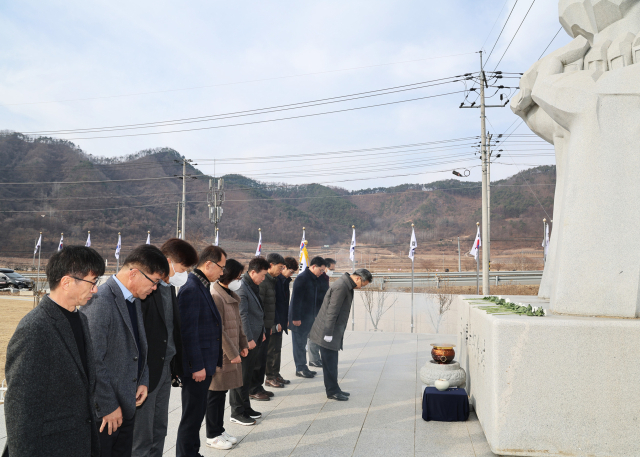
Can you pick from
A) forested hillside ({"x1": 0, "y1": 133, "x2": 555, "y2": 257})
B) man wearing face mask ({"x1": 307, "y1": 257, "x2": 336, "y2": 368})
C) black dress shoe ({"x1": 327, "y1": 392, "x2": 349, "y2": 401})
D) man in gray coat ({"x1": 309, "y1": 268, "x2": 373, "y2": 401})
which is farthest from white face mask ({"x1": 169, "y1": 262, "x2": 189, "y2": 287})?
forested hillside ({"x1": 0, "y1": 133, "x2": 555, "y2": 257})

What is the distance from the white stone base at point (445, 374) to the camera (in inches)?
228

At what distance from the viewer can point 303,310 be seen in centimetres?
809

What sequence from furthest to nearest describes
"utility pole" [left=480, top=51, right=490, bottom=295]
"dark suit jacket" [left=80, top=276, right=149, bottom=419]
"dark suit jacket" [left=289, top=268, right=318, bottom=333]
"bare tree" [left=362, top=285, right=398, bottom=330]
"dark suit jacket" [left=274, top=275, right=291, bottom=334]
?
"bare tree" [left=362, top=285, right=398, bottom=330], "utility pole" [left=480, top=51, right=490, bottom=295], "dark suit jacket" [left=289, top=268, right=318, bottom=333], "dark suit jacket" [left=274, top=275, right=291, bottom=334], "dark suit jacket" [left=80, top=276, right=149, bottom=419]

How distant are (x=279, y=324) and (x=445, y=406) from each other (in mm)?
2675

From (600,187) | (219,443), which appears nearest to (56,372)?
(219,443)

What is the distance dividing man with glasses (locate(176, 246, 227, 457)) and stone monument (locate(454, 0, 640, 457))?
2.42m

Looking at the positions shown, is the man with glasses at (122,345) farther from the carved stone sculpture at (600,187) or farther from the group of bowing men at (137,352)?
the carved stone sculpture at (600,187)

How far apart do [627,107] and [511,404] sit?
9.68 ft

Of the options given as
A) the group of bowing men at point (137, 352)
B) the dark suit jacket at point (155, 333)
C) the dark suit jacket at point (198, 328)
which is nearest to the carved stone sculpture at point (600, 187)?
the group of bowing men at point (137, 352)

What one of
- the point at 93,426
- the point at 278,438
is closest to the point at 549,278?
the point at 278,438

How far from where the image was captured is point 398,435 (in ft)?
16.0

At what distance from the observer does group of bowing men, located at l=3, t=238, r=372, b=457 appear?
2080 millimetres

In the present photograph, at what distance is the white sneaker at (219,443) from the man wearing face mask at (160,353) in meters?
0.96

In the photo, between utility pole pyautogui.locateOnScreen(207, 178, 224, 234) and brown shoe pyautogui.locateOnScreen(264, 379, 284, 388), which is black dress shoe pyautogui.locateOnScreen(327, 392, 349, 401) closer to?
brown shoe pyautogui.locateOnScreen(264, 379, 284, 388)
